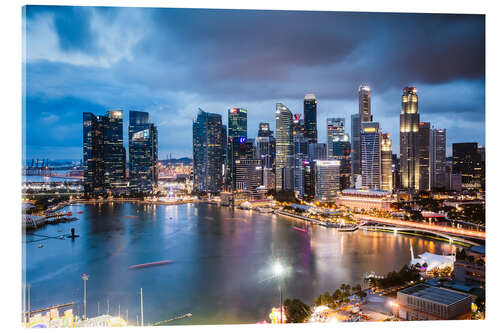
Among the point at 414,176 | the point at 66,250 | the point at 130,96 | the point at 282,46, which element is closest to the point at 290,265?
the point at 282,46

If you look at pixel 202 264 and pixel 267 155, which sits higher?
pixel 267 155

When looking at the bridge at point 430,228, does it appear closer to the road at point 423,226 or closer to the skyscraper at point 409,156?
the road at point 423,226

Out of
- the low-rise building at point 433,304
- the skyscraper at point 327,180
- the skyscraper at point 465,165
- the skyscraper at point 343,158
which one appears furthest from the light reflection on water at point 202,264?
the skyscraper at point 343,158

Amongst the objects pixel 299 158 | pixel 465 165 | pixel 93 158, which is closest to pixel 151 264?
pixel 465 165

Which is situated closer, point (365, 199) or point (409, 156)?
point (409, 156)

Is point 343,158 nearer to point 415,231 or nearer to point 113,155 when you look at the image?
point 415,231
